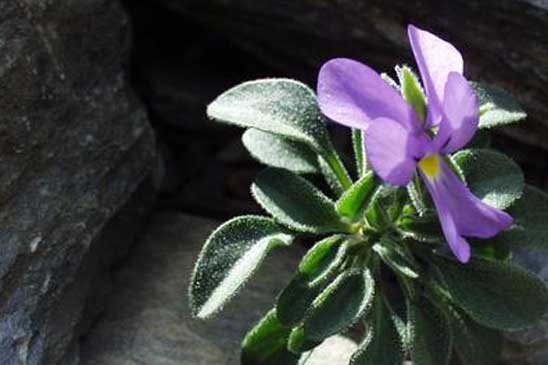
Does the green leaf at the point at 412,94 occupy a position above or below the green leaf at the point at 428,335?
above

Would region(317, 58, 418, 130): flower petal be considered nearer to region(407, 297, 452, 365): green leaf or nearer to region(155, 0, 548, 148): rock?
region(407, 297, 452, 365): green leaf

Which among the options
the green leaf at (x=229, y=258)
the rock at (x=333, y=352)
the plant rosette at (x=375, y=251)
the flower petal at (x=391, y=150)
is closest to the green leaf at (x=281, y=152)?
the plant rosette at (x=375, y=251)

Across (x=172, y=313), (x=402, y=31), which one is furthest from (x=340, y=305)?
(x=402, y=31)

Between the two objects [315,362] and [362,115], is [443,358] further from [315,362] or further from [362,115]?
[362,115]

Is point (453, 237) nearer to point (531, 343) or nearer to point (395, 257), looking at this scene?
point (395, 257)

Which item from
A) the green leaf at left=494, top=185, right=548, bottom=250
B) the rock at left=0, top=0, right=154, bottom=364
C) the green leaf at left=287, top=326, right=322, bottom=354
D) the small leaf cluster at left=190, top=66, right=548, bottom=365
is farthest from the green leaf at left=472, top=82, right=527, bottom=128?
the rock at left=0, top=0, right=154, bottom=364

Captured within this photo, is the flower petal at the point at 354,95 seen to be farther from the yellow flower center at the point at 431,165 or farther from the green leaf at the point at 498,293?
the green leaf at the point at 498,293
